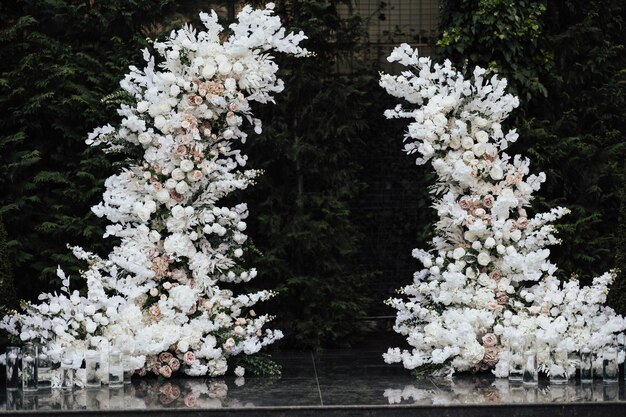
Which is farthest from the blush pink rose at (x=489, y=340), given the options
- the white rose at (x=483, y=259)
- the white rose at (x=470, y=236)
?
the white rose at (x=470, y=236)

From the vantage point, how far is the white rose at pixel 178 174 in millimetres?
7285

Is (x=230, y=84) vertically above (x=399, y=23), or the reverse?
(x=399, y=23)

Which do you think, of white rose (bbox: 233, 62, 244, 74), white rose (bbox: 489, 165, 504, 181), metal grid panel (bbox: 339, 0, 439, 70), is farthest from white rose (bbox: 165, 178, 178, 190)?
metal grid panel (bbox: 339, 0, 439, 70)

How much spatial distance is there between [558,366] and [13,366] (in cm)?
358

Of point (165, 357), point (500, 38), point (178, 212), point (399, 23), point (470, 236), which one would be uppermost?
point (399, 23)

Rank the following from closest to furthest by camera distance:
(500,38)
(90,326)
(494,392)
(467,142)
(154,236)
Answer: (494,392) → (90,326) → (154,236) → (467,142) → (500,38)

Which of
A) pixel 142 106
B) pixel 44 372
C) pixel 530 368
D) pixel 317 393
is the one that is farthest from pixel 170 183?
pixel 530 368

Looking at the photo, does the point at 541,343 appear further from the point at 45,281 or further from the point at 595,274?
the point at 45,281

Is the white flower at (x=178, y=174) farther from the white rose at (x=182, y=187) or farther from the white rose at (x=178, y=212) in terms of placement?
the white rose at (x=178, y=212)

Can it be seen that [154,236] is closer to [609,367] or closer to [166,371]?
[166,371]

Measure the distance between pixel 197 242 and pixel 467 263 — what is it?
1972mm

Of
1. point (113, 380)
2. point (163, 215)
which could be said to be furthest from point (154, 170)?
point (113, 380)

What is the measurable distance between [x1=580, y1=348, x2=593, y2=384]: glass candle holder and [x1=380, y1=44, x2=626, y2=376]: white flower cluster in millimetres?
120

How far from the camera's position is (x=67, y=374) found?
6723mm
